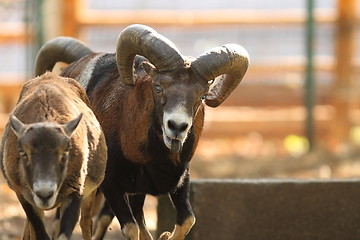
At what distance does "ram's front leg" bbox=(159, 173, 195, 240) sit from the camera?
952 cm

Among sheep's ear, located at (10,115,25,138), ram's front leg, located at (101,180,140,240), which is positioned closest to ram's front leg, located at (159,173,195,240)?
ram's front leg, located at (101,180,140,240)

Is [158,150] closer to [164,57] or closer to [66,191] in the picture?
[164,57]

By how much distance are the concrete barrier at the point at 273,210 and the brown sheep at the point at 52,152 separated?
203 centimetres

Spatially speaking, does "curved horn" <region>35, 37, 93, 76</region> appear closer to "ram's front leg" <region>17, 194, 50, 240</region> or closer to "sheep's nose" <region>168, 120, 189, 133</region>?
"sheep's nose" <region>168, 120, 189, 133</region>

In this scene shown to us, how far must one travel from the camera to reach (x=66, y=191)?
27.0 ft

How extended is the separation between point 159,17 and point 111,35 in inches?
46.8

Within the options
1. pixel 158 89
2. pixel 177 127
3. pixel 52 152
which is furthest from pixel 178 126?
pixel 52 152

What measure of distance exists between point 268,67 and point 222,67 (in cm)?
1081

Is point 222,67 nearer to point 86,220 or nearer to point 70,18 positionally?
point 86,220

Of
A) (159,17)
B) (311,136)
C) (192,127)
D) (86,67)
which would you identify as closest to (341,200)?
(192,127)

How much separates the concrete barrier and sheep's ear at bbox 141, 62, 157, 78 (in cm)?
171

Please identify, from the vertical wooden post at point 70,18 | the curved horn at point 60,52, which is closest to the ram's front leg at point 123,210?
the curved horn at point 60,52

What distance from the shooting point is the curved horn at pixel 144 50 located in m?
9.33

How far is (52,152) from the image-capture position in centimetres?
775
